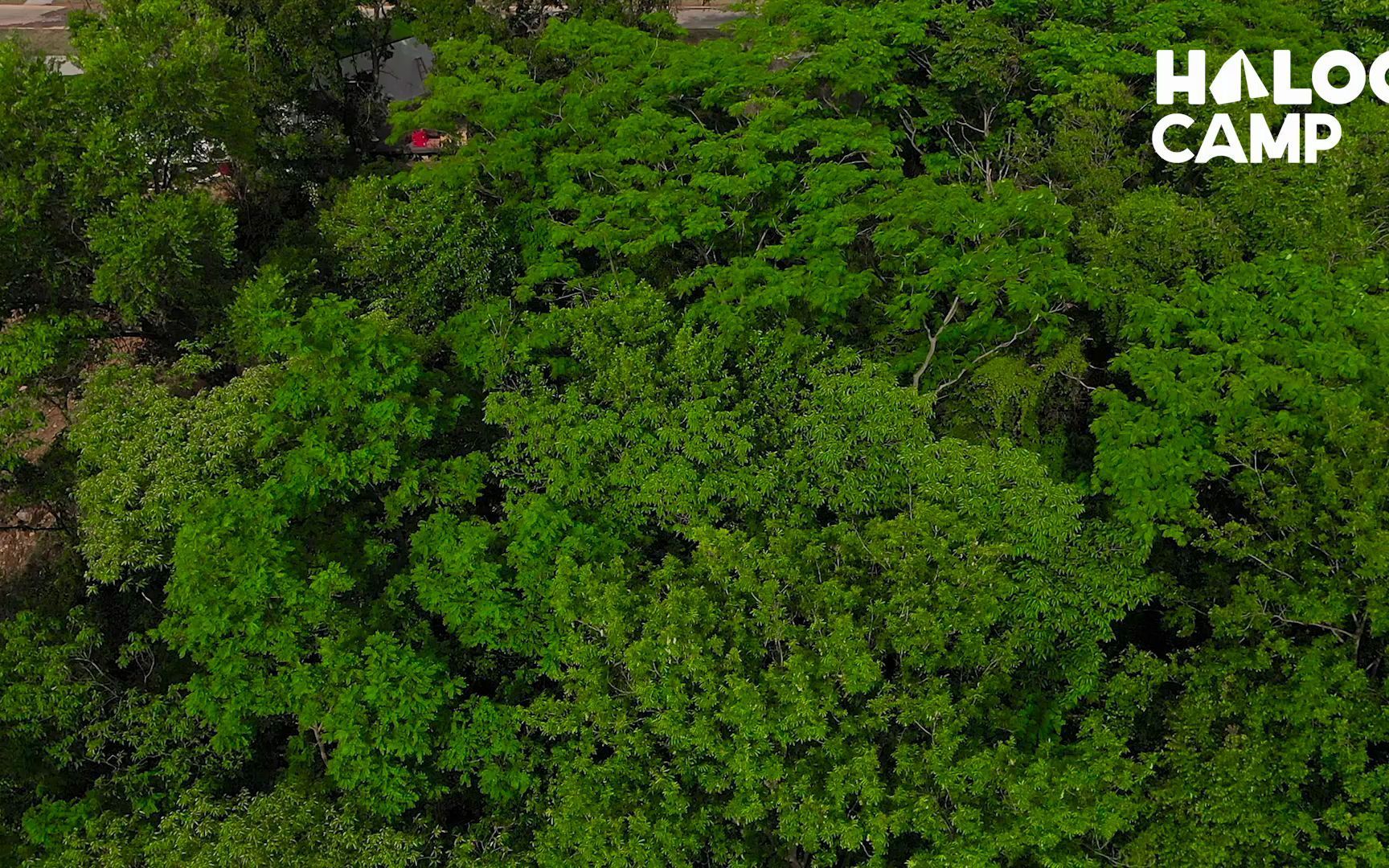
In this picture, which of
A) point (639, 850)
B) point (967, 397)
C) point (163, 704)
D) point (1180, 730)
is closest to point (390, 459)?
point (163, 704)

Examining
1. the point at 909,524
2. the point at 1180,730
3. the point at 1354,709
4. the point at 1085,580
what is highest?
the point at 909,524

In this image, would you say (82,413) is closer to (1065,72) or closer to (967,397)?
(967,397)

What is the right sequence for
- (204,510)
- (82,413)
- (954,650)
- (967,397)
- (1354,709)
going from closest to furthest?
(1354,709) < (954,650) < (204,510) < (82,413) < (967,397)

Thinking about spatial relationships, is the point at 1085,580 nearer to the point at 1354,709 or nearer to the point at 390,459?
the point at 1354,709

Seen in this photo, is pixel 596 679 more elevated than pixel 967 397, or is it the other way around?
pixel 967 397

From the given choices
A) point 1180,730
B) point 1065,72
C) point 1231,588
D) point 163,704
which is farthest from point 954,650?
point 1065,72

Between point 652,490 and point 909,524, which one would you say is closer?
point 909,524

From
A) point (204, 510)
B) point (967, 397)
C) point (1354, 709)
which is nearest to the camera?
point (1354, 709)
